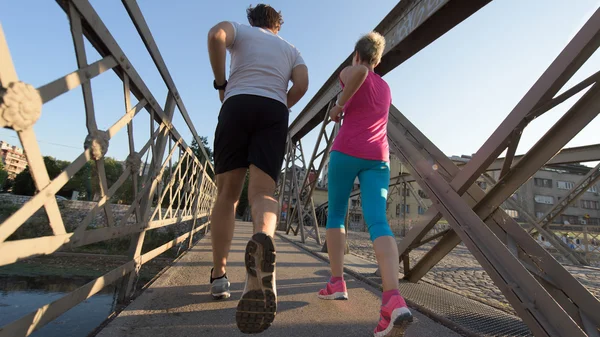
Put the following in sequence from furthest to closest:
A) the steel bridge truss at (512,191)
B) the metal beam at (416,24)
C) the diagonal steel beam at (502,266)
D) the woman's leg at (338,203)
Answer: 1. the metal beam at (416,24)
2. the woman's leg at (338,203)
3. the steel bridge truss at (512,191)
4. the diagonal steel beam at (502,266)

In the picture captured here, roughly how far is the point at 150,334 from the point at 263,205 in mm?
789

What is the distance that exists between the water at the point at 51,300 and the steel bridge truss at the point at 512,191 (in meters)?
2.44

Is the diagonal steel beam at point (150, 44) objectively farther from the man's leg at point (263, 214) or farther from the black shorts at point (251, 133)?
the man's leg at point (263, 214)

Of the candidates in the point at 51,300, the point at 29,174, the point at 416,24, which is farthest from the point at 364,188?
the point at 51,300

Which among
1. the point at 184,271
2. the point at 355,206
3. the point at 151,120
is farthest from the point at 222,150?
the point at 355,206

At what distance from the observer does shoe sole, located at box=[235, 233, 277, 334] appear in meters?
1.28

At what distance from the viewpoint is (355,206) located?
32.9 meters

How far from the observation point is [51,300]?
2.71 m

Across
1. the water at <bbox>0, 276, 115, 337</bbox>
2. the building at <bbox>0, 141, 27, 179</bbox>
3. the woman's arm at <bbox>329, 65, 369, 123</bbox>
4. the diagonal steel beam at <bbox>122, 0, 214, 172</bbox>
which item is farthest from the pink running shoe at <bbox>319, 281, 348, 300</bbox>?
the diagonal steel beam at <bbox>122, 0, 214, 172</bbox>

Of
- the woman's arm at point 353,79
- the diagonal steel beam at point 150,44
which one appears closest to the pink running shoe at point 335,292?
the woman's arm at point 353,79

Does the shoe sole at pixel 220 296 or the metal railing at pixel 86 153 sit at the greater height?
the metal railing at pixel 86 153

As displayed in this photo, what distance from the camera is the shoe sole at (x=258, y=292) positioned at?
4.18ft

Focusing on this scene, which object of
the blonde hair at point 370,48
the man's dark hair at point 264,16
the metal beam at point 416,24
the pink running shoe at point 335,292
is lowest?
the pink running shoe at point 335,292

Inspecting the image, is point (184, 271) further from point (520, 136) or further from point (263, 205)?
point (520, 136)
